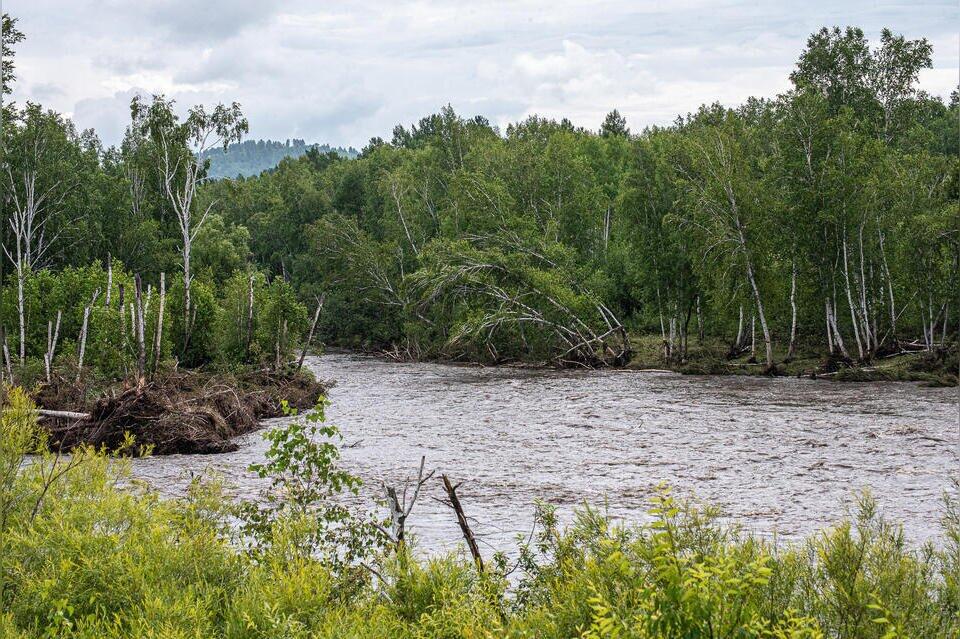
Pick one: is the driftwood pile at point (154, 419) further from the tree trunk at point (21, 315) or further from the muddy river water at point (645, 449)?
the tree trunk at point (21, 315)

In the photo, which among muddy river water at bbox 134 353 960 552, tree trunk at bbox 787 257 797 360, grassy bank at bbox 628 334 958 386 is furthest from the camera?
tree trunk at bbox 787 257 797 360

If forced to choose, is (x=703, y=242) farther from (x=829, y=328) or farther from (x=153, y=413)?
(x=153, y=413)

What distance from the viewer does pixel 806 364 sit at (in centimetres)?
4038

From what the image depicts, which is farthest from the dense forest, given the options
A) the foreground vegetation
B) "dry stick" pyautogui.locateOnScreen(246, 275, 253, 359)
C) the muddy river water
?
the foreground vegetation

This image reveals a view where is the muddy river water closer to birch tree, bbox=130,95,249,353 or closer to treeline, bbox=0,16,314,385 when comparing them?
treeline, bbox=0,16,314,385

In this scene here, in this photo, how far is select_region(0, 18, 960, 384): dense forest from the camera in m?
38.4

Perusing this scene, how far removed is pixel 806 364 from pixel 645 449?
18.5 meters

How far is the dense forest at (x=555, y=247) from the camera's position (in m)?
38.4

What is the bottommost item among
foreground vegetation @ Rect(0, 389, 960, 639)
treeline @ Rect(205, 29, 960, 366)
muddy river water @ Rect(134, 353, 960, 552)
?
muddy river water @ Rect(134, 353, 960, 552)

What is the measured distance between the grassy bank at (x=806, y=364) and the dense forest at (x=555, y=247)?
626 millimetres

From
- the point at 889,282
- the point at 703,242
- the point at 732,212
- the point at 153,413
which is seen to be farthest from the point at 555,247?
the point at 153,413

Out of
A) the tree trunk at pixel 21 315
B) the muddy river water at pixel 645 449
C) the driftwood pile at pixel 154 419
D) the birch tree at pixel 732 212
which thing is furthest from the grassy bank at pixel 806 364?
the tree trunk at pixel 21 315

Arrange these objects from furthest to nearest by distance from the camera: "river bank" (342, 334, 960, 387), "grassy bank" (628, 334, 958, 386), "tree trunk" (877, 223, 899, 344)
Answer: "tree trunk" (877, 223, 899, 344), "river bank" (342, 334, 960, 387), "grassy bank" (628, 334, 958, 386)

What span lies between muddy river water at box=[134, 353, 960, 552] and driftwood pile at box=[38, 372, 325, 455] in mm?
714
